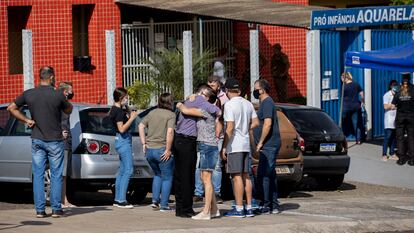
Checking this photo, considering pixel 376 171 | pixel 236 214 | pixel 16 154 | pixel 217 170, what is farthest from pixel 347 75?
pixel 236 214

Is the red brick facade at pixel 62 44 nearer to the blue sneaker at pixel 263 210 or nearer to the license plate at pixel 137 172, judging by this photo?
the license plate at pixel 137 172

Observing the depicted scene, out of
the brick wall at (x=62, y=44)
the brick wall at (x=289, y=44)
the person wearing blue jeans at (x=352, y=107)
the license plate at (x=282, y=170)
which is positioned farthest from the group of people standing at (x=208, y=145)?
the brick wall at (x=289, y=44)

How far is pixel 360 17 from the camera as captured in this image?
25109 millimetres

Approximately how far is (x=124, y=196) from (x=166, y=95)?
5.08ft

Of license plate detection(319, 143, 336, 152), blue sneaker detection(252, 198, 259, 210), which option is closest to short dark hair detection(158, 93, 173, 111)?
blue sneaker detection(252, 198, 259, 210)

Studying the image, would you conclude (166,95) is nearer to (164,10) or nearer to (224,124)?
(224,124)

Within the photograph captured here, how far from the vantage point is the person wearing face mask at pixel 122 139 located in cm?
1528

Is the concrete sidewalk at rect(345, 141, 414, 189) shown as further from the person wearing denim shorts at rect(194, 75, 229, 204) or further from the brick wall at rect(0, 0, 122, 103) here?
the brick wall at rect(0, 0, 122, 103)

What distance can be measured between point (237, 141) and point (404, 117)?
8.70 meters

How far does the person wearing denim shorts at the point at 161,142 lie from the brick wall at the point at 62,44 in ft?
34.7

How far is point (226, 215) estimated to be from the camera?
1465 cm

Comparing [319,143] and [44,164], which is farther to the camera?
[319,143]

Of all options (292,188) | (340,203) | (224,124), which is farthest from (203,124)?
(292,188)

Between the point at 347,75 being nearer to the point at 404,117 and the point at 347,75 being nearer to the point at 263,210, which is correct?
the point at 404,117
